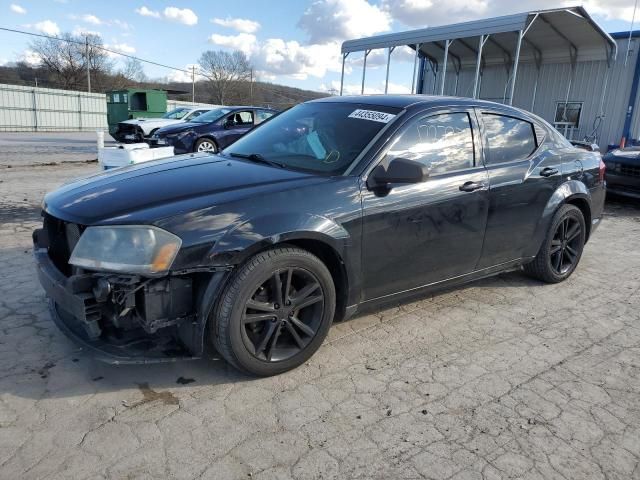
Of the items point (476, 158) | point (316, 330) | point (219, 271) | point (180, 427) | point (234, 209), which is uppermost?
point (476, 158)

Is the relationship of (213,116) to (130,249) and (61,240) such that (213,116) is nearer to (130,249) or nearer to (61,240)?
(61,240)

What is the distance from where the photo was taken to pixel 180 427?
7.88 ft

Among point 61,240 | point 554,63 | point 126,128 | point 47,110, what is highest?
point 554,63

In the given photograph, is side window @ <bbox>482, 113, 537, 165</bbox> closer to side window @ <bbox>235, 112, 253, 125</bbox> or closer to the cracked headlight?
the cracked headlight

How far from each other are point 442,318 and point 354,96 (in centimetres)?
187

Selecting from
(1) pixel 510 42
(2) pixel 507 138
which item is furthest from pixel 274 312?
(1) pixel 510 42

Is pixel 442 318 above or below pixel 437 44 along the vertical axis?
below

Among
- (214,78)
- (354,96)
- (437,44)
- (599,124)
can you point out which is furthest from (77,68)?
(354,96)

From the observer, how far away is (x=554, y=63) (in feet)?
59.7

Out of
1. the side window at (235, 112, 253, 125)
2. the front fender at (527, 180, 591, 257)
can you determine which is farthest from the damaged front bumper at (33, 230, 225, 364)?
the side window at (235, 112, 253, 125)

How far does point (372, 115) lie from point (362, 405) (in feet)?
6.39

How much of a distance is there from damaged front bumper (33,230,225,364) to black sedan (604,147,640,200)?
8.73 m

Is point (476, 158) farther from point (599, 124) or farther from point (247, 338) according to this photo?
point (599, 124)

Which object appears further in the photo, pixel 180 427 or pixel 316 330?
pixel 316 330
